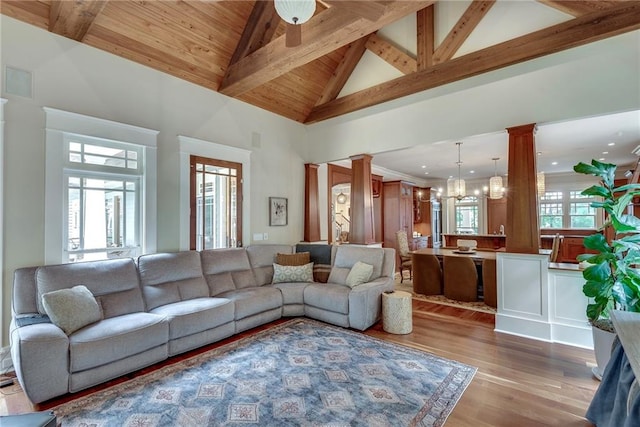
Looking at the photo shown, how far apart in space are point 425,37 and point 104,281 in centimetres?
517

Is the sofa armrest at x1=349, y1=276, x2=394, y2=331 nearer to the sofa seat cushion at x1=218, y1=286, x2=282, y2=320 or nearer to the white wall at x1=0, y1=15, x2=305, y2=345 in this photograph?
the sofa seat cushion at x1=218, y1=286, x2=282, y2=320

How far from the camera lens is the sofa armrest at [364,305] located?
3.72 m

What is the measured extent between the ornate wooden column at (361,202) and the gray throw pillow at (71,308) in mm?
3820

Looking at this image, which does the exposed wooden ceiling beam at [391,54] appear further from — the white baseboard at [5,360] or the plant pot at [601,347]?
the white baseboard at [5,360]

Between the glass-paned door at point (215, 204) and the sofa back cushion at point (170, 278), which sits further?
the glass-paned door at point (215, 204)

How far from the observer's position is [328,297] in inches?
156

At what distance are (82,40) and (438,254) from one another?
5.91 meters

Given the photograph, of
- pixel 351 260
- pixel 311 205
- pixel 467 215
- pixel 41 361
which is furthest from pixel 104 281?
pixel 467 215

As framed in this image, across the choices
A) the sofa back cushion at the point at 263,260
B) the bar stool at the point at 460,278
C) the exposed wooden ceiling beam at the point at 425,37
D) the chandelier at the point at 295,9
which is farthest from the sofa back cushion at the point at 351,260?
the chandelier at the point at 295,9

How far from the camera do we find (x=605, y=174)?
8.61 ft

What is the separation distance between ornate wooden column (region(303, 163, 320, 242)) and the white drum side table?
8.34 ft

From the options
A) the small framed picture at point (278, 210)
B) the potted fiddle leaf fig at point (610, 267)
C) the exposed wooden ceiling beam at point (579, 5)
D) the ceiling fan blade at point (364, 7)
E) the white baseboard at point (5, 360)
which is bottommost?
the white baseboard at point (5, 360)

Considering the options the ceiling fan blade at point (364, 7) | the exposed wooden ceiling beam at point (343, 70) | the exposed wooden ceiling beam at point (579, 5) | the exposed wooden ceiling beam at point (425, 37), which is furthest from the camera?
the exposed wooden ceiling beam at point (343, 70)

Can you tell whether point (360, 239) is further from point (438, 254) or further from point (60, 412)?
point (60, 412)
